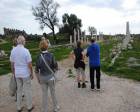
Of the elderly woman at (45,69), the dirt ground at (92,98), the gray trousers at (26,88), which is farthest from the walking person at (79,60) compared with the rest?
the elderly woman at (45,69)

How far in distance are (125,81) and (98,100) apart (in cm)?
517

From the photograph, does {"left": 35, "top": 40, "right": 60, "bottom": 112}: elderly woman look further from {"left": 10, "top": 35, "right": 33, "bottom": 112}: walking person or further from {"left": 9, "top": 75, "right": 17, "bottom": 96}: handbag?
{"left": 9, "top": 75, "right": 17, "bottom": 96}: handbag

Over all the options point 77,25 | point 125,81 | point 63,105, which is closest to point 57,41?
point 77,25

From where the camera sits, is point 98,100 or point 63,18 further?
point 63,18

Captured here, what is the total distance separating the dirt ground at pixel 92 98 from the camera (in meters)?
13.3

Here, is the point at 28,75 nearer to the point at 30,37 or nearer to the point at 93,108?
the point at 93,108

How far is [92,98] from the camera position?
48.8ft

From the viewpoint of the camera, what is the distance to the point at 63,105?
13750 millimetres

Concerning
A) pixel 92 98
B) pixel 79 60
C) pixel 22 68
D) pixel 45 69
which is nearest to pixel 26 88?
pixel 22 68

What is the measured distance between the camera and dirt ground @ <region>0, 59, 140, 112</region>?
43.5 ft

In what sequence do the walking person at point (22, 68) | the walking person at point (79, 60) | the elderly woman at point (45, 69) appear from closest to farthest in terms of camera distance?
the elderly woman at point (45, 69), the walking person at point (22, 68), the walking person at point (79, 60)

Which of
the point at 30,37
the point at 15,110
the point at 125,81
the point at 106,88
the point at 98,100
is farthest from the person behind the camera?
the point at 30,37

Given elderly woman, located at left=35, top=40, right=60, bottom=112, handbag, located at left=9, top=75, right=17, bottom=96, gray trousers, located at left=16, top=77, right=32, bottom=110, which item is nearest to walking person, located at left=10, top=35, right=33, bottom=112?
gray trousers, located at left=16, top=77, right=32, bottom=110

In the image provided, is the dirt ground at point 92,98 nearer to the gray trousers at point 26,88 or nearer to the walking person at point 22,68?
the gray trousers at point 26,88
